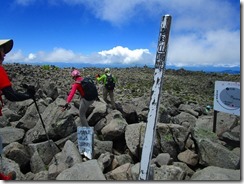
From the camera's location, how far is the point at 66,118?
30.2 feet

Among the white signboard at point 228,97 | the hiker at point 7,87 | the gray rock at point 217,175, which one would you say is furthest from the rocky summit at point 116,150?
the hiker at point 7,87

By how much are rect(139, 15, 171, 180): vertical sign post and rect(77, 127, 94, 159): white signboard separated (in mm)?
2652

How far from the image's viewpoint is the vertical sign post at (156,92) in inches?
197

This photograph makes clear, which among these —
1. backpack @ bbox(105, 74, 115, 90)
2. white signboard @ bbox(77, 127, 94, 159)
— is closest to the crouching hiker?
white signboard @ bbox(77, 127, 94, 159)

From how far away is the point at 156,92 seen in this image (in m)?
5.09

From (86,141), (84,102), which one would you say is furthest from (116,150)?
(84,102)

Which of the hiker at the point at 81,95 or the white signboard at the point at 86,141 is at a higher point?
the hiker at the point at 81,95

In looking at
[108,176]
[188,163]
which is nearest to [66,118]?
[108,176]

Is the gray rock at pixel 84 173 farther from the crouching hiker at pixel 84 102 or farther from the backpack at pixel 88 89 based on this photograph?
the backpack at pixel 88 89

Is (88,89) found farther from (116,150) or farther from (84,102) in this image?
(116,150)

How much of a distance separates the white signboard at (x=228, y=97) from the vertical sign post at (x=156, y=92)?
3107 mm

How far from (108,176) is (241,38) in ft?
13.5

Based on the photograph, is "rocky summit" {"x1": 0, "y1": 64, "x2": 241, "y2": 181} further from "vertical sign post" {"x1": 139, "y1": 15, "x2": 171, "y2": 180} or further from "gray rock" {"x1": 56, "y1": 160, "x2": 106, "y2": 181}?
"vertical sign post" {"x1": 139, "y1": 15, "x2": 171, "y2": 180}

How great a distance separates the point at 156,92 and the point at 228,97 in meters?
3.48
